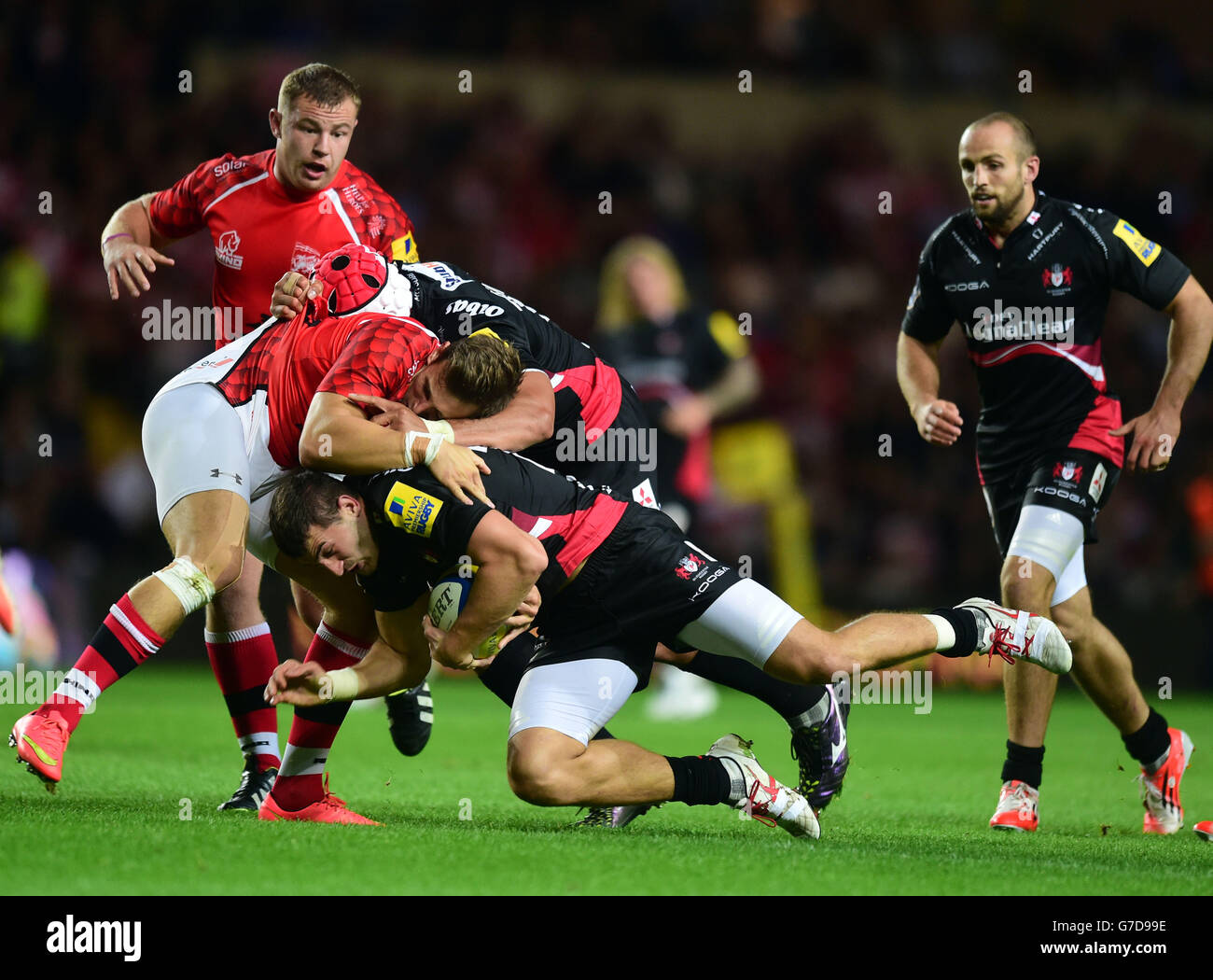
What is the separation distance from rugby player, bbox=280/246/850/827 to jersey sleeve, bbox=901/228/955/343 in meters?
1.40

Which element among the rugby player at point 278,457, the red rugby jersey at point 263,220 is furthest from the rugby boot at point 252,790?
the red rugby jersey at point 263,220

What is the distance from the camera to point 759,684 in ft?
16.9

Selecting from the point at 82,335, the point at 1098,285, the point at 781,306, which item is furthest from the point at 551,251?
the point at 1098,285

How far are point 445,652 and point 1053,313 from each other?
276 cm

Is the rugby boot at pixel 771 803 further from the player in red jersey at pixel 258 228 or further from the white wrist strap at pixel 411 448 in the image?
the player in red jersey at pixel 258 228

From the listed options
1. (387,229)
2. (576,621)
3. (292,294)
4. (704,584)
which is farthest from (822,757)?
(387,229)

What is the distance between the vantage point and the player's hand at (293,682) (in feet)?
14.3

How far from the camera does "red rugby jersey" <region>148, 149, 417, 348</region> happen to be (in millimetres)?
5859

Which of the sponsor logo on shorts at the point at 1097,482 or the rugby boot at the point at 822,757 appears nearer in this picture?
the rugby boot at the point at 822,757

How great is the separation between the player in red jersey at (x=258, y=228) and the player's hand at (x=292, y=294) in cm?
58

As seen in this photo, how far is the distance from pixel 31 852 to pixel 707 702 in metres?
5.96

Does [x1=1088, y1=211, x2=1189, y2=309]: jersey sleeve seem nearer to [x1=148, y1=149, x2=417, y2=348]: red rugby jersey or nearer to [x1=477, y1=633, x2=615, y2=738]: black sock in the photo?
[x1=477, y1=633, x2=615, y2=738]: black sock

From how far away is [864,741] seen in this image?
823cm

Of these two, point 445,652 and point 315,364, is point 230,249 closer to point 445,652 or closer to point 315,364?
point 315,364
